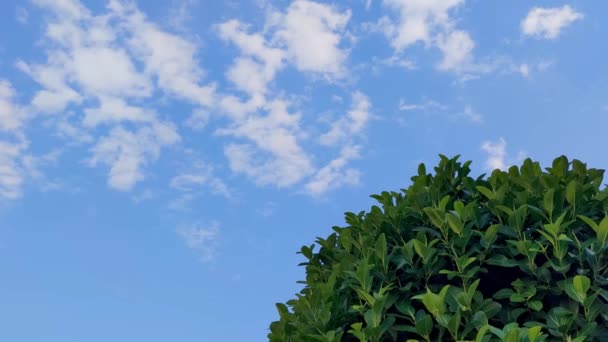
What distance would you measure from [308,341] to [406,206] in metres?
1.27

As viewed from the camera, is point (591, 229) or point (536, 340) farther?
point (591, 229)

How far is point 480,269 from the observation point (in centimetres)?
397

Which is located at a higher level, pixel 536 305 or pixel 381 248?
pixel 381 248

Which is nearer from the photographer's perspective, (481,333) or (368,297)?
(481,333)

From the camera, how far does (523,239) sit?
4078 mm

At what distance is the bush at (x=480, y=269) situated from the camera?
12.3 feet

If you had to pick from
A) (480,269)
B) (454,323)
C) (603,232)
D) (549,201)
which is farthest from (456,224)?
(603,232)

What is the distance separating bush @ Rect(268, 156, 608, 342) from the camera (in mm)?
3760

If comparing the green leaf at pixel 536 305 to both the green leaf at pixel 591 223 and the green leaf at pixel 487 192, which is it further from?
the green leaf at pixel 487 192

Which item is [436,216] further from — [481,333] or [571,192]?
Result: [481,333]

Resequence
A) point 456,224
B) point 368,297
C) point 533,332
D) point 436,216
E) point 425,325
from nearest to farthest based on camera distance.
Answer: point 533,332
point 425,325
point 368,297
point 456,224
point 436,216

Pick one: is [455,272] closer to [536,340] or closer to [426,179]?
[536,340]

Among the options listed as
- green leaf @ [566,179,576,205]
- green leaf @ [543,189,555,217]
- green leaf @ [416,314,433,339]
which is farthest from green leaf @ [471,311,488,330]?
green leaf @ [566,179,576,205]

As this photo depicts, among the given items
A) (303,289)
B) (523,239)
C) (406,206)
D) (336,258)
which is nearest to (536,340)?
(523,239)
